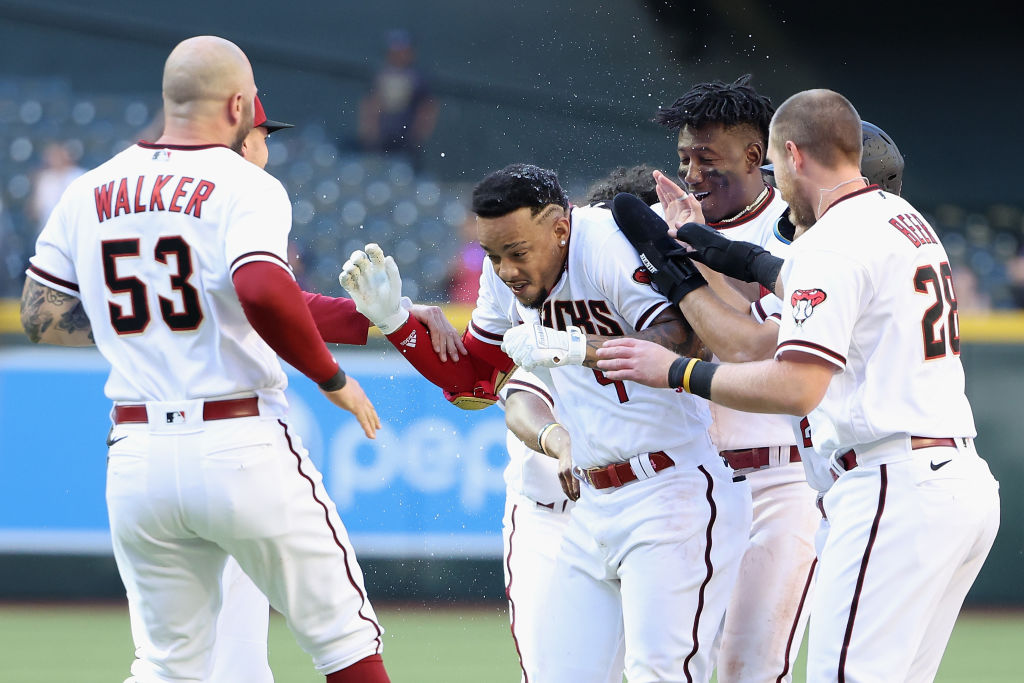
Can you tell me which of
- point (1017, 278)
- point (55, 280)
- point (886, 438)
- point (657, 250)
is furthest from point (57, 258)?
point (1017, 278)

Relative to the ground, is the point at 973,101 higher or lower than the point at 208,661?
→ higher

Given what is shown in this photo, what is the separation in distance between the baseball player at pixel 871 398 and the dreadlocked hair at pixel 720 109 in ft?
3.12

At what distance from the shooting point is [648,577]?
3441 mm

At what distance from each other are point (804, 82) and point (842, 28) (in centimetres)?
83

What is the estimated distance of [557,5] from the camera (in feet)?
42.2

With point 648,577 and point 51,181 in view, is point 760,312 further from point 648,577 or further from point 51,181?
point 51,181

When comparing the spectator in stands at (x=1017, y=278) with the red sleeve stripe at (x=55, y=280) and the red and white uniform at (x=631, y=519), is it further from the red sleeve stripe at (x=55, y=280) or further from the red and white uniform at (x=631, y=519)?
the red sleeve stripe at (x=55, y=280)

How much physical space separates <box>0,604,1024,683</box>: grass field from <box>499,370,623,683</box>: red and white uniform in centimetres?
201

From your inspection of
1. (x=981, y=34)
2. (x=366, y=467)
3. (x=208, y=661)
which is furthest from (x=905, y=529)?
(x=981, y=34)

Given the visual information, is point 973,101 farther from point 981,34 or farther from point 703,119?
point 703,119

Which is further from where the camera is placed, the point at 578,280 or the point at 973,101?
the point at 973,101

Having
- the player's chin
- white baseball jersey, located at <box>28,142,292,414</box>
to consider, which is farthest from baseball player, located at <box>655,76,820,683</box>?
white baseball jersey, located at <box>28,142,292,414</box>

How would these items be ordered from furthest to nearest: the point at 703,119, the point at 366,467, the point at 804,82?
the point at 804,82
the point at 366,467
the point at 703,119

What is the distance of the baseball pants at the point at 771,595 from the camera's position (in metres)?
3.93
